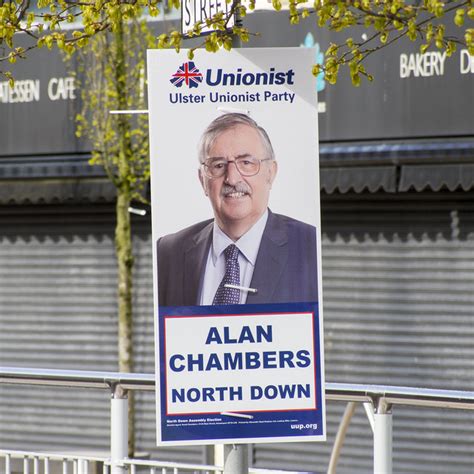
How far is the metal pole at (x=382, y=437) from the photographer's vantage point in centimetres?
693

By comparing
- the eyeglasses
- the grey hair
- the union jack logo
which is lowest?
the eyeglasses

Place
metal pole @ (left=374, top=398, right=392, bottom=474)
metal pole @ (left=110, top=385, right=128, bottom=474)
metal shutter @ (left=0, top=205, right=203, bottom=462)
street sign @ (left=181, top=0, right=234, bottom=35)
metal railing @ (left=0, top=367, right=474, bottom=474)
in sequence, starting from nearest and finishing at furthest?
street sign @ (left=181, top=0, right=234, bottom=35) → metal railing @ (left=0, top=367, right=474, bottom=474) → metal pole @ (left=374, top=398, right=392, bottom=474) → metal pole @ (left=110, top=385, right=128, bottom=474) → metal shutter @ (left=0, top=205, right=203, bottom=462)

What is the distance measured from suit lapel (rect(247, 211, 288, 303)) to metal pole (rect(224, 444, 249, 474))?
69 centimetres

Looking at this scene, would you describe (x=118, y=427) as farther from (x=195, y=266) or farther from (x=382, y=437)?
(x=195, y=266)

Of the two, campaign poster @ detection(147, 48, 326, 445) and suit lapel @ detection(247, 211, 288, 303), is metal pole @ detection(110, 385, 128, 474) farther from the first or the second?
suit lapel @ detection(247, 211, 288, 303)

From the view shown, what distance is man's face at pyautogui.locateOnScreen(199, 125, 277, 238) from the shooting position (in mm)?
5547

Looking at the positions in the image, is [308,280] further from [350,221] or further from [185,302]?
[350,221]

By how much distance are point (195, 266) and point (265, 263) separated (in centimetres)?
31

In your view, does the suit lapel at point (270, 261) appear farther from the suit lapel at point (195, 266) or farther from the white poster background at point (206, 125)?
the suit lapel at point (195, 266)

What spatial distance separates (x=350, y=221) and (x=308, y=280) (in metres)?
7.25

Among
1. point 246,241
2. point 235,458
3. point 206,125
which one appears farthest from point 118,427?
point 206,125

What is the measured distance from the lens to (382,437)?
6.95 metres

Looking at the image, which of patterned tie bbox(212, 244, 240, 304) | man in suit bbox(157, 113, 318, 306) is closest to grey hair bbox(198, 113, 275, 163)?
man in suit bbox(157, 113, 318, 306)

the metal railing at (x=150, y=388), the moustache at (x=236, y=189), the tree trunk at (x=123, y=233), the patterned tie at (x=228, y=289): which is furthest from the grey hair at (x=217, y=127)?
the tree trunk at (x=123, y=233)
